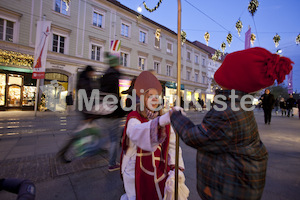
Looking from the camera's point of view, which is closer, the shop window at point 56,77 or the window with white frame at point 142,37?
the shop window at point 56,77

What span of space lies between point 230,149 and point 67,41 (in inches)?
651

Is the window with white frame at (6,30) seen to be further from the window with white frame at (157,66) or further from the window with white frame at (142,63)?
the window with white frame at (157,66)

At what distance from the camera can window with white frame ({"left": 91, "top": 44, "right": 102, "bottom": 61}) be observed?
52.4 ft

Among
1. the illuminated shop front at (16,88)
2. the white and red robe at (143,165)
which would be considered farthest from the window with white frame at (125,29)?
the white and red robe at (143,165)

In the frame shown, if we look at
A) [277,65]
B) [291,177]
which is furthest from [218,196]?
[291,177]

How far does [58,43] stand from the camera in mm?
13828

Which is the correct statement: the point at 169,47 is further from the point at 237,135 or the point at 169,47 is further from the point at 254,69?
the point at 237,135

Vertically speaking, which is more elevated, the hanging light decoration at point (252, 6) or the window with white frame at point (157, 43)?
the window with white frame at point (157, 43)

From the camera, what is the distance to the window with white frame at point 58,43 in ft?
45.0

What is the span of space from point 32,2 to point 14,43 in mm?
3811

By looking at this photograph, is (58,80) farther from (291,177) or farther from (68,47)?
(291,177)

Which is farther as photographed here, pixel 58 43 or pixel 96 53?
pixel 96 53

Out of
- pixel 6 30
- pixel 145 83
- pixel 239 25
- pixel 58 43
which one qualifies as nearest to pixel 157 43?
pixel 58 43

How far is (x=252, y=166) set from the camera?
3.26ft
